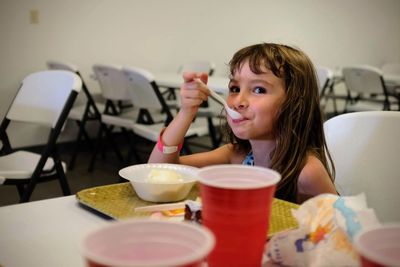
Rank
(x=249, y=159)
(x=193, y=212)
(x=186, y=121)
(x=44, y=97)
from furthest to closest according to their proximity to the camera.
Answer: (x=44, y=97)
(x=249, y=159)
(x=186, y=121)
(x=193, y=212)

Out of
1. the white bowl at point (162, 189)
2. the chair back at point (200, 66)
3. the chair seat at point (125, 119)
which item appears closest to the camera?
the white bowl at point (162, 189)

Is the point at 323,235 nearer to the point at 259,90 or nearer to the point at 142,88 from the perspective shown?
the point at 259,90

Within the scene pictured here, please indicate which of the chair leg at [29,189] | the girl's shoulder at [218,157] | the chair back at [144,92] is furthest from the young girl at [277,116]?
the chair back at [144,92]

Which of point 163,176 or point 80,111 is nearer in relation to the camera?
point 163,176

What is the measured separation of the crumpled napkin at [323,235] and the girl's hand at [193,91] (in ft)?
1.47

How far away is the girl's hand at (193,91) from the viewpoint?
0.94 metres

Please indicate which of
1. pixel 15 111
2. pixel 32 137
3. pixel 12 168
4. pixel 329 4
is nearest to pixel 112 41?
pixel 32 137

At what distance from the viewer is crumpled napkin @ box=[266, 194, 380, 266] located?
525mm

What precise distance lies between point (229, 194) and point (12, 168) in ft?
5.62

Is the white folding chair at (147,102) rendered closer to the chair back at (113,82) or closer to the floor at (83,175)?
the chair back at (113,82)

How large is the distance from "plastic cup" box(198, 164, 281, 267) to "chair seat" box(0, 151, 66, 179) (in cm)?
154

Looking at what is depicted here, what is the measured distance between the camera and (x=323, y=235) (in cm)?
54

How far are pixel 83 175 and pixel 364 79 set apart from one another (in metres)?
2.92

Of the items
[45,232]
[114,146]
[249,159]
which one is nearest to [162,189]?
[45,232]
